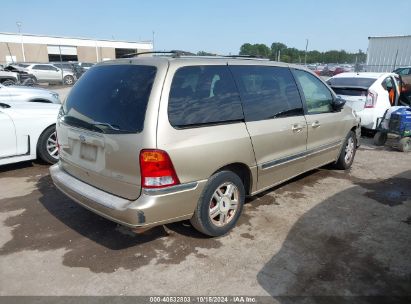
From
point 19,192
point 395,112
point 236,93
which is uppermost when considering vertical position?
point 236,93

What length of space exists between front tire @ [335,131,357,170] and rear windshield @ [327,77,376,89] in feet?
8.26

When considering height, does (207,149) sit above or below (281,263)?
above

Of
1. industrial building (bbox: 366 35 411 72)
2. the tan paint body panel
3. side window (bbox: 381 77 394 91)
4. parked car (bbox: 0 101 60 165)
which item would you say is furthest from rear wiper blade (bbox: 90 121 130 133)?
industrial building (bbox: 366 35 411 72)

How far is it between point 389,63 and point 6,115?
70.7 feet

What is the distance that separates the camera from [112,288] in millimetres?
2912

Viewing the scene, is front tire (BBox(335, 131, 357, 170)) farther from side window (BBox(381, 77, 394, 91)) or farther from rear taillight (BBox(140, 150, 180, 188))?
rear taillight (BBox(140, 150, 180, 188))

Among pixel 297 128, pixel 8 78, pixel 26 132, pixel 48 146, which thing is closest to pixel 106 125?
pixel 297 128

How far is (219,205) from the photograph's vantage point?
12.0 feet

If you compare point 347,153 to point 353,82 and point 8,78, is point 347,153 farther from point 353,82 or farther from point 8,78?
point 8,78

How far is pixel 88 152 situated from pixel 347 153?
4308mm

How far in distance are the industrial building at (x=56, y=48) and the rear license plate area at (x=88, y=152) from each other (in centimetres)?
4524

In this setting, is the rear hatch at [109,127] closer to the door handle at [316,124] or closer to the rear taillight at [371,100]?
the door handle at [316,124]

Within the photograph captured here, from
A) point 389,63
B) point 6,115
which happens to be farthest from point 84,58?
point 6,115

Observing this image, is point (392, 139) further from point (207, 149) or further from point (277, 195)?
point (207, 149)
